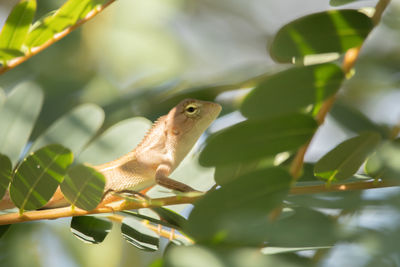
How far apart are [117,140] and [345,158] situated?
62 centimetres

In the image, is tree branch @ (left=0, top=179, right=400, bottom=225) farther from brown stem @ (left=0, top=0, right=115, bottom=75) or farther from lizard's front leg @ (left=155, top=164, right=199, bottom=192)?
brown stem @ (left=0, top=0, right=115, bottom=75)

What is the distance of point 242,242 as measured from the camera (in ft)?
2.06

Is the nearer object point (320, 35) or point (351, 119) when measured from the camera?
point (320, 35)

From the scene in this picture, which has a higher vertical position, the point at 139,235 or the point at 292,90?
the point at 292,90

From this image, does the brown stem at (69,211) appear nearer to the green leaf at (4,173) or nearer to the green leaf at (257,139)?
the green leaf at (4,173)

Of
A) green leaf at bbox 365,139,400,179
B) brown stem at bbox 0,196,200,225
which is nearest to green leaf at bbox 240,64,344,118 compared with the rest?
green leaf at bbox 365,139,400,179

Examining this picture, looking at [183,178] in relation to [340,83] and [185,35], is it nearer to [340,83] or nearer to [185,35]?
[340,83]

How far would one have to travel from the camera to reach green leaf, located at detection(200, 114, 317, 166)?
0.67 meters

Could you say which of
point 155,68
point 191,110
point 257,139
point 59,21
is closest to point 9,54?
point 59,21

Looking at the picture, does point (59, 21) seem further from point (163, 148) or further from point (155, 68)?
point (155, 68)

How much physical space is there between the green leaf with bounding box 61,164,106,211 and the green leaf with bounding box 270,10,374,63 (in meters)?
0.35

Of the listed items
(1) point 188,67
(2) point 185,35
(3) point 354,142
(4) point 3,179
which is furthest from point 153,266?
(2) point 185,35

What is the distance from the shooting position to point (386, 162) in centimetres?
77

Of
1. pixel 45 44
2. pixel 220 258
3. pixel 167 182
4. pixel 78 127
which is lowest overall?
pixel 167 182
